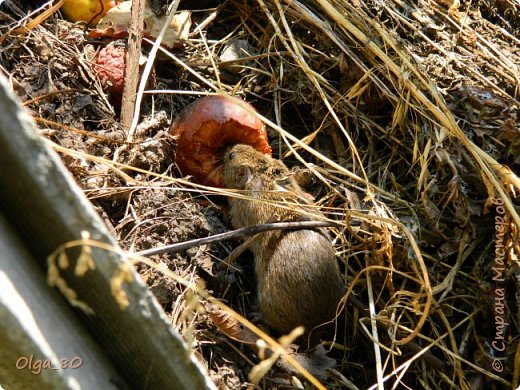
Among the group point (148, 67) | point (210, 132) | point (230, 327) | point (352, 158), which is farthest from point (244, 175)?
point (230, 327)

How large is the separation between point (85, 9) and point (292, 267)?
2.14 meters

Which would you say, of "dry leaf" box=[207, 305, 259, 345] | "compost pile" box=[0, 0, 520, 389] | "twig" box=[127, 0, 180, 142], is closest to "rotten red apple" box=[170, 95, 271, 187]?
"compost pile" box=[0, 0, 520, 389]

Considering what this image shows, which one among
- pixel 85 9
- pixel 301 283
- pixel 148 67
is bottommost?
pixel 301 283

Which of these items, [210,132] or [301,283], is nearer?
[301,283]

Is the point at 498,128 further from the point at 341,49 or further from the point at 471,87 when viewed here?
the point at 341,49

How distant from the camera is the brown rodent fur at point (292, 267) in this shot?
364 centimetres

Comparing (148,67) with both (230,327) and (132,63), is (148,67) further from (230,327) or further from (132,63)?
(230,327)

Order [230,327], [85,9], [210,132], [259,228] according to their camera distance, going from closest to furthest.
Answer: [230,327] < [259,228] < [210,132] < [85,9]

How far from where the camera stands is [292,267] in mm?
3713

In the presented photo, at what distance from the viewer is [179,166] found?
423cm

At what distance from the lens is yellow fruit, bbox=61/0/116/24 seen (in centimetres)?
450

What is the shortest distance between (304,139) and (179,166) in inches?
31.3

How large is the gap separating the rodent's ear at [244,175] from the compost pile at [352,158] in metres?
0.19

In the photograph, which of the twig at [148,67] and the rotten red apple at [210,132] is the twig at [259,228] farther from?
the twig at [148,67]
